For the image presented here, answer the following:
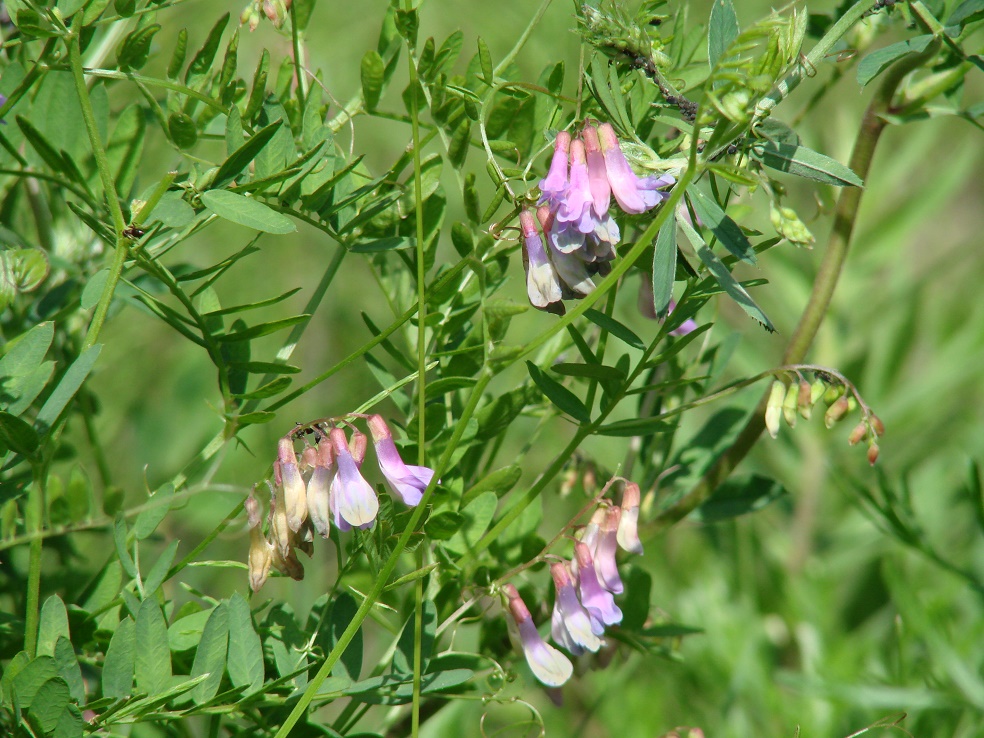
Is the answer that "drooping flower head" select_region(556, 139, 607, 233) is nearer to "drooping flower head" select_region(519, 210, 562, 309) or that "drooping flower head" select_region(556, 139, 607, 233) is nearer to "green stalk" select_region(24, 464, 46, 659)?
"drooping flower head" select_region(519, 210, 562, 309)

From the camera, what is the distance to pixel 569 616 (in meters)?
0.50

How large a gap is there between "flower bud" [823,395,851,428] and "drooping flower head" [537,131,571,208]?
0.19 metres

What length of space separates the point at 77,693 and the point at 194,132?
1.00ft

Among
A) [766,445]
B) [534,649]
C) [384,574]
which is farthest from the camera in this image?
[766,445]

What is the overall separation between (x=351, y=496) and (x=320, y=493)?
24 mm

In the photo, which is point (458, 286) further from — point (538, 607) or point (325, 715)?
point (325, 715)

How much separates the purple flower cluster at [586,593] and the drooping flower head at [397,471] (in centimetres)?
10

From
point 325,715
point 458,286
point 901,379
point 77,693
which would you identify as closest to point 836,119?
point 901,379

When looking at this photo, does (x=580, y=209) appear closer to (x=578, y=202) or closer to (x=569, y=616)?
(x=578, y=202)

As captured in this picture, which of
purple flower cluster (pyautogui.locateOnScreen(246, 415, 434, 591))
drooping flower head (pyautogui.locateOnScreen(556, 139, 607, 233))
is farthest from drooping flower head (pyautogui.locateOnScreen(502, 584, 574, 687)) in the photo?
drooping flower head (pyautogui.locateOnScreen(556, 139, 607, 233))

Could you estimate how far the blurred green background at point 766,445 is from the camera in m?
1.12

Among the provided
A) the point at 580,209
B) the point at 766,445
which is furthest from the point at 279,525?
the point at 766,445

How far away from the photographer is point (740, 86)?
15.7 inches

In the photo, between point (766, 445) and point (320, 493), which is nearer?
point (320, 493)
